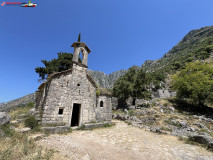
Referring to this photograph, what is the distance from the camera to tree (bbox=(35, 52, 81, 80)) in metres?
21.9

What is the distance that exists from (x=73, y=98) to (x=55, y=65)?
1784 centimetres

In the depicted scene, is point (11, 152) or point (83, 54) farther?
point (83, 54)

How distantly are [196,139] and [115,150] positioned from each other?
6.48 metres

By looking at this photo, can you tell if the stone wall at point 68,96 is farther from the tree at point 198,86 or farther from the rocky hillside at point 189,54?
the rocky hillside at point 189,54

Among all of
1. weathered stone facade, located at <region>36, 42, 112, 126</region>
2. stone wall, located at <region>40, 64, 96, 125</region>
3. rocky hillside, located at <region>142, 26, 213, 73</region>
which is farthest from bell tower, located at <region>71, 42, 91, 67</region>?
rocky hillside, located at <region>142, 26, 213, 73</region>

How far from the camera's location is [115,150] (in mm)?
5305

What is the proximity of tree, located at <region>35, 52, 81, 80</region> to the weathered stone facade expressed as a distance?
1350cm

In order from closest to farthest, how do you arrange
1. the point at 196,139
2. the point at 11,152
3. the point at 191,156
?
the point at 11,152 → the point at 191,156 → the point at 196,139

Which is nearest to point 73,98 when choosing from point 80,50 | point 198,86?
point 80,50

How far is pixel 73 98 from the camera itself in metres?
9.47

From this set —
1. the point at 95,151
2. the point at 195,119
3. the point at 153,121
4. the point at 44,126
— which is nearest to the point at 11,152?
the point at 95,151

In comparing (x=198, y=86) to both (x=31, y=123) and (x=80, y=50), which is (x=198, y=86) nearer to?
(x=80, y=50)

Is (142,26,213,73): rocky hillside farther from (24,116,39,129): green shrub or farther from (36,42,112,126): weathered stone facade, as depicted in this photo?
(24,116,39,129): green shrub

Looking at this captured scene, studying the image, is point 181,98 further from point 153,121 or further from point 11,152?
point 11,152
